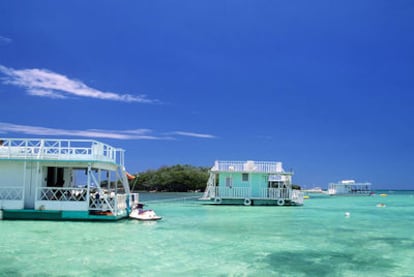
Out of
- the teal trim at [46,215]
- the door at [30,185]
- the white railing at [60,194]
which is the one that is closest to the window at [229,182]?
the white railing at [60,194]

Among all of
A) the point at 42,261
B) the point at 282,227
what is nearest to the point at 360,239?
the point at 282,227

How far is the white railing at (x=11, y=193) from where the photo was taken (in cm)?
1889

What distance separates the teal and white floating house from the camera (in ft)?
109

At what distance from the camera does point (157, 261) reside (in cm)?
1020

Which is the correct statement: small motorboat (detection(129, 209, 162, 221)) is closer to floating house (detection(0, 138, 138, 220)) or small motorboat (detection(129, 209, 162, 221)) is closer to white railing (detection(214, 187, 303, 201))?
floating house (detection(0, 138, 138, 220))

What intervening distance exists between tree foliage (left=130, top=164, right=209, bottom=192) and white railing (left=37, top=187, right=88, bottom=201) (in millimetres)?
65070

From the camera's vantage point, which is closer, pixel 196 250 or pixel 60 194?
pixel 196 250

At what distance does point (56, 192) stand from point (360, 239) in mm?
13442

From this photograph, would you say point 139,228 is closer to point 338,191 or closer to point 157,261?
point 157,261

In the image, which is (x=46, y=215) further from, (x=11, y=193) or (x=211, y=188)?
(x=211, y=188)

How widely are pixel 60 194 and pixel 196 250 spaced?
10485mm

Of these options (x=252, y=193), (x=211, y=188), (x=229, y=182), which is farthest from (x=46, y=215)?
(x=252, y=193)

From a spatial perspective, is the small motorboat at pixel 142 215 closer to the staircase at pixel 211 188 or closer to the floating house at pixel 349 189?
the staircase at pixel 211 188

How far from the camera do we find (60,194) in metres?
19.7
